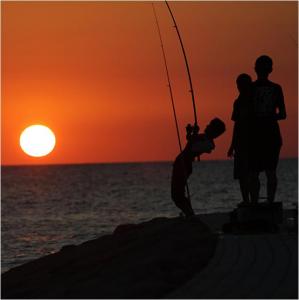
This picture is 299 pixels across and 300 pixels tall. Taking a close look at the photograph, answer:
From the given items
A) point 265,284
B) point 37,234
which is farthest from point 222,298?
point 37,234

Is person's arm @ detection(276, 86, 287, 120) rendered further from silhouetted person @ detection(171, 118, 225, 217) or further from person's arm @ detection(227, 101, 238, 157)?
silhouetted person @ detection(171, 118, 225, 217)

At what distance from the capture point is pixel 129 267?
32.3ft

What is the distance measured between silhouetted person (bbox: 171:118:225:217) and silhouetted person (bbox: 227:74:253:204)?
61 cm

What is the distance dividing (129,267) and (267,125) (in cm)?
331

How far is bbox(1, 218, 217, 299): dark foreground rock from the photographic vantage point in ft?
29.4

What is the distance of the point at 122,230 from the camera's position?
1558cm

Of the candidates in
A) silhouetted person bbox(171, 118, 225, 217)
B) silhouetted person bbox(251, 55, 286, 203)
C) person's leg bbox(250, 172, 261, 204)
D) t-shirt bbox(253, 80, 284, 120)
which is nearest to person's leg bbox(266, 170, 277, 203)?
silhouetted person bbox(251, 55, 286, 203)

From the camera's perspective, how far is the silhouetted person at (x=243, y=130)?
1239 centimetres

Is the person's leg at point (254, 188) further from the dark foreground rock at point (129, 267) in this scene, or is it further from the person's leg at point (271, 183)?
the dark foreground rock at point (129, 267)

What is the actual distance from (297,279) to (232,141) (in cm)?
455

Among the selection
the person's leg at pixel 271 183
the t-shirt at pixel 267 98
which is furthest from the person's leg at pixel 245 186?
the t-shirt at pixel 267 98

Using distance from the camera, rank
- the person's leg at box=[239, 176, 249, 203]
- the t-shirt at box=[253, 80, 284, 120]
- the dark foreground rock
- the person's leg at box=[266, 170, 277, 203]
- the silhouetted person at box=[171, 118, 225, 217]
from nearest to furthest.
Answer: the dark foreground rock → the t-shirt at box=[253, 80, 284, 120] → the person's leg at box=[266, 170, 277, 203] → the person's leg at box=[239, 176, 249, 203] → the silhouetted person at box=[171, 118, 225, 217]

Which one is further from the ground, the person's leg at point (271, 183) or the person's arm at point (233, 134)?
the person's arm at point (233, 134)

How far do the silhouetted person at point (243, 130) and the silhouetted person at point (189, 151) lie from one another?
2.00 feet
